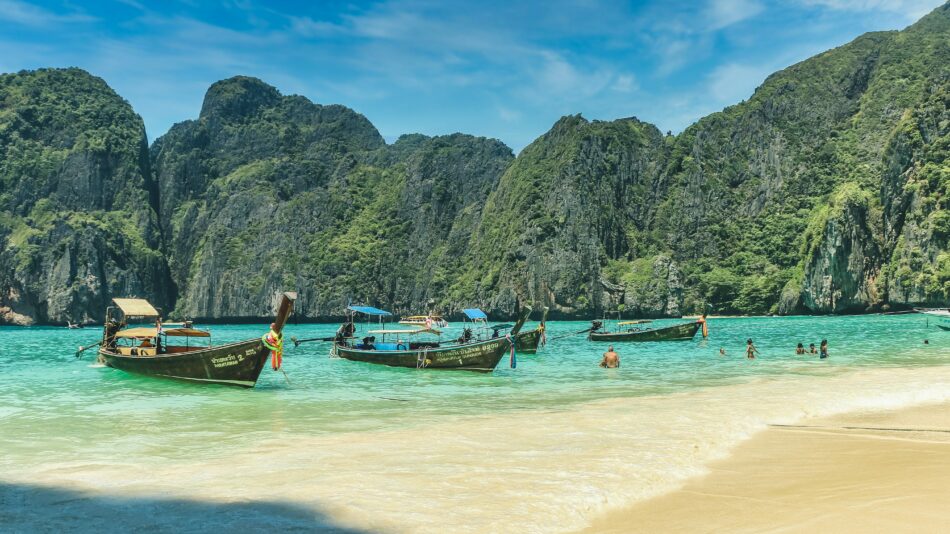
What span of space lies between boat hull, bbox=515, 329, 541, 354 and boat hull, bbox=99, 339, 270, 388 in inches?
810

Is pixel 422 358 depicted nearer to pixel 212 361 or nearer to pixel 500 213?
pixel 212 361

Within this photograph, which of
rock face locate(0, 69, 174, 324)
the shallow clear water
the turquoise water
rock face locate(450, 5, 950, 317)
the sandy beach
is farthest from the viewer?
rock face locate(0, 69, 174, 324)

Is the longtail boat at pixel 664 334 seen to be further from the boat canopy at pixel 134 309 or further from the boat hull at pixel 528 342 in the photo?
the boat canopy at pixel 134 309

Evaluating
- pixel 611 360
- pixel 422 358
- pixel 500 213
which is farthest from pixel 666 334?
pixel 500 213

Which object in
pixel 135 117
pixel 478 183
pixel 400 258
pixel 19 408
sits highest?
pixel 135 117

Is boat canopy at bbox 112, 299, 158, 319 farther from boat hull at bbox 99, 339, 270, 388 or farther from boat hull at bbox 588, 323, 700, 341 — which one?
boat hull at bbox 588, 323, 700, 341

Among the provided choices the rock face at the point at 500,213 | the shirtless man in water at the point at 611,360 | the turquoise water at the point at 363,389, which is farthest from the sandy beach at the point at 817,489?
the rock face at the point at 500,213

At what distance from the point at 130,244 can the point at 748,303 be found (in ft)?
445

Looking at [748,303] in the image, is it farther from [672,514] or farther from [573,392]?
[672,514]

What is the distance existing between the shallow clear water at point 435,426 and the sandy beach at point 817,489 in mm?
506

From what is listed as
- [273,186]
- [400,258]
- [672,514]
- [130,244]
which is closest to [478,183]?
[400,258]

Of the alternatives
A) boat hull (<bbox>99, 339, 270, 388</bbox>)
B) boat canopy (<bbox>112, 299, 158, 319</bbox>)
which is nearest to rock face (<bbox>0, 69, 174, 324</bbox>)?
boat canopy (<bbox>112, 299, 158, 319</bbox>)

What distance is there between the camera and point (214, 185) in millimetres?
187875

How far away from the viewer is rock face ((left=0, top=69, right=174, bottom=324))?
132 meters
